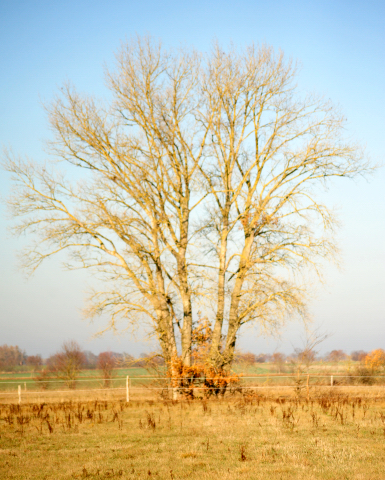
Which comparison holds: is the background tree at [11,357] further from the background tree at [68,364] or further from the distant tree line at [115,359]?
the background tree at [68,364]

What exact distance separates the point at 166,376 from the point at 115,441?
31.1 feet

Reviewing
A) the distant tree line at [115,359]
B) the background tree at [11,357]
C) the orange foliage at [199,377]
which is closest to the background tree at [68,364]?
the distant tree line at [115,359]

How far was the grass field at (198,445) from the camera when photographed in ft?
23.8

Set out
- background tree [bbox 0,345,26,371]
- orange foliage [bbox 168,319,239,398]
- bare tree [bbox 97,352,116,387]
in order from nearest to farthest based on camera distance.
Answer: orange foliage [bbox 168,319,239,398]
bare tree [bbox 97,352,116,387]
background tree [bbox 0,345,26,371]

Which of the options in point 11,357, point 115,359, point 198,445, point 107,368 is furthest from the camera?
point 11,357

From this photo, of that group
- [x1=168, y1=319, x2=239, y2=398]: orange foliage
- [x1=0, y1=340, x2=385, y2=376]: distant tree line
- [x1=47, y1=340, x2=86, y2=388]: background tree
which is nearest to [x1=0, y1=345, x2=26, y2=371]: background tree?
[x1=0, y1=340, x2=385, y2=376]: distant tree line

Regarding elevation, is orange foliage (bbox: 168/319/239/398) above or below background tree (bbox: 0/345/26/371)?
above

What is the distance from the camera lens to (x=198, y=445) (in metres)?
9.36

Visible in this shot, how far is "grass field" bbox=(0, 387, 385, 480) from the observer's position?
23.8 ft

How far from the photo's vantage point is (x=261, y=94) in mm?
20672

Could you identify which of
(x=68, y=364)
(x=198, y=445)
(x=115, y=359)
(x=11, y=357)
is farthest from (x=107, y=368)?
(x=11, y=357)

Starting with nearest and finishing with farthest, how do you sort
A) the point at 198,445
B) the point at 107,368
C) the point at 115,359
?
the point at 198,445
the point at 115,359
the point at 107,368

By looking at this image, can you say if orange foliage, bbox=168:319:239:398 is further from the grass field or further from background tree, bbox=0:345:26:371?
background tree, bbox=0:345:26:371

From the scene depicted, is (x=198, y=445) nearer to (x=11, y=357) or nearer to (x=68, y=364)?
(x=68, y=364)
